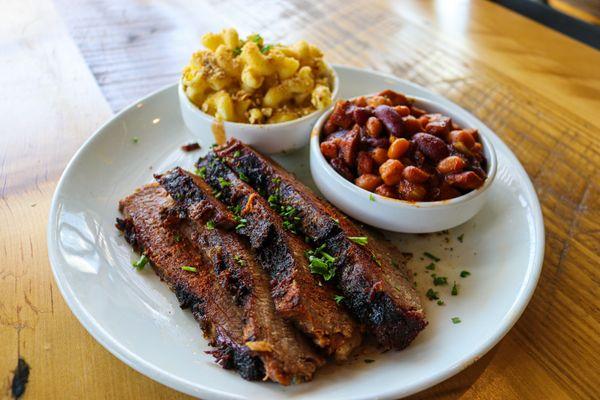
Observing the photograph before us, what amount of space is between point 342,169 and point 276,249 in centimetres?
63

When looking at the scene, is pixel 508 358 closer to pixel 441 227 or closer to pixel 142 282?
pixel 441 227

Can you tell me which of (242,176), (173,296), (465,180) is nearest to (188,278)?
(173,296)

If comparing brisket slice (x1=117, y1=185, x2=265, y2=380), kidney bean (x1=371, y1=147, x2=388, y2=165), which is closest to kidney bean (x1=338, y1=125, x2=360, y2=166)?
kidney bean (x1=371, y1=147, x2=388, y2=165)

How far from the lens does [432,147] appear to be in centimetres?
259

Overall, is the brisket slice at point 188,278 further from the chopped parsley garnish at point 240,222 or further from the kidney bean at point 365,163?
the kidney bean at point 365,163

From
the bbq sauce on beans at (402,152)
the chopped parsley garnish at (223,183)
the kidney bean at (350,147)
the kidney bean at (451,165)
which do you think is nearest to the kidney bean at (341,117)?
the bbq sauce on beans at (402,152)

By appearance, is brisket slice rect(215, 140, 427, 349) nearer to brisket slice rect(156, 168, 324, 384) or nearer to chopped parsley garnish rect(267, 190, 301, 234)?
chopped parsley garnish rect(267, 190, 301, 234)

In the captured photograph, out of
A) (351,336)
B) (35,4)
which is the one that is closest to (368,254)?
(351,336)

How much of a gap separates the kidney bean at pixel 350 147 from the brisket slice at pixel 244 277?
2.30 ft

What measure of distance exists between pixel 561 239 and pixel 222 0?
3976 mm

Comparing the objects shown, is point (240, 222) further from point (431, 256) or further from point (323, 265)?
point (431, 256)

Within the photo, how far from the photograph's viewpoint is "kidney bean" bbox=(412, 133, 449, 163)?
2.59 m

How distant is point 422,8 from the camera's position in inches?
202

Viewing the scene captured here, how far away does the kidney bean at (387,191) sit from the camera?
2562 mm
